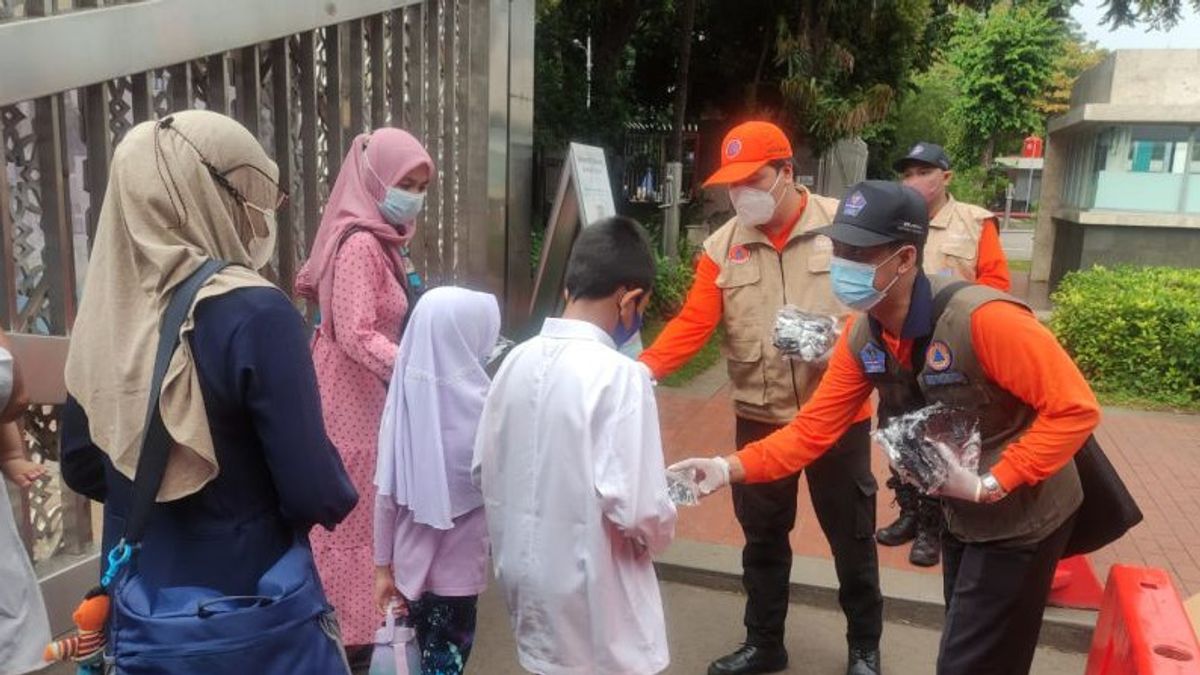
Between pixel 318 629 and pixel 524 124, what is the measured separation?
3.96 meters

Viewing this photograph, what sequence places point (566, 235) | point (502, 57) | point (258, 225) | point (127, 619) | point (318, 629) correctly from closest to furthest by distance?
point (127, 619), point (318, 629), point (258, 225), point (566, 235), point (502, 57)

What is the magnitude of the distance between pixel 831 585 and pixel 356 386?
2.23 meters

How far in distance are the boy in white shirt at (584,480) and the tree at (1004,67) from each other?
778 inches

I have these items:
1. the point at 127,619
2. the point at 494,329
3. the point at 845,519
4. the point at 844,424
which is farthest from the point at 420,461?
the point at 845,519

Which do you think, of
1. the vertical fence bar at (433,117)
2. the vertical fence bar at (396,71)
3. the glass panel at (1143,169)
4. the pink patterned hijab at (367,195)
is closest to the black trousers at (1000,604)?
the pink patterned hijab at (367,195)

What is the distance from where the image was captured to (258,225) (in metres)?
1.93

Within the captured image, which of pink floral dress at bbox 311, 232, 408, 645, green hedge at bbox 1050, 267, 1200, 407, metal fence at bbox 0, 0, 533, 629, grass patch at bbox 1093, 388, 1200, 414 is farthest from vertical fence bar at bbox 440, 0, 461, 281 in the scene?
green hedge at bbox 1050, 267, 1200, 407

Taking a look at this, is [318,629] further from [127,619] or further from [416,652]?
[416,652]

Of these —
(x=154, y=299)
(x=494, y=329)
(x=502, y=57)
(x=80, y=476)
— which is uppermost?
(x=502, y=57)

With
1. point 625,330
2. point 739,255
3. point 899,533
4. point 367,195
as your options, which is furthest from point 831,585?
point 367,195

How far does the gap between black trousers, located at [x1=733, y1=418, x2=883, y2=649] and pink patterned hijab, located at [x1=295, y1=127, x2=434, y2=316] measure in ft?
4.77

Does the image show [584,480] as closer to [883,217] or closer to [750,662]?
[883,217]

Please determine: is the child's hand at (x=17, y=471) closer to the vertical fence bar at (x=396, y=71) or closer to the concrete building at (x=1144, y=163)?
the vertical fence bar at (x=396, y=71)

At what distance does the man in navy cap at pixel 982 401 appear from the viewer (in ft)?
7.04
